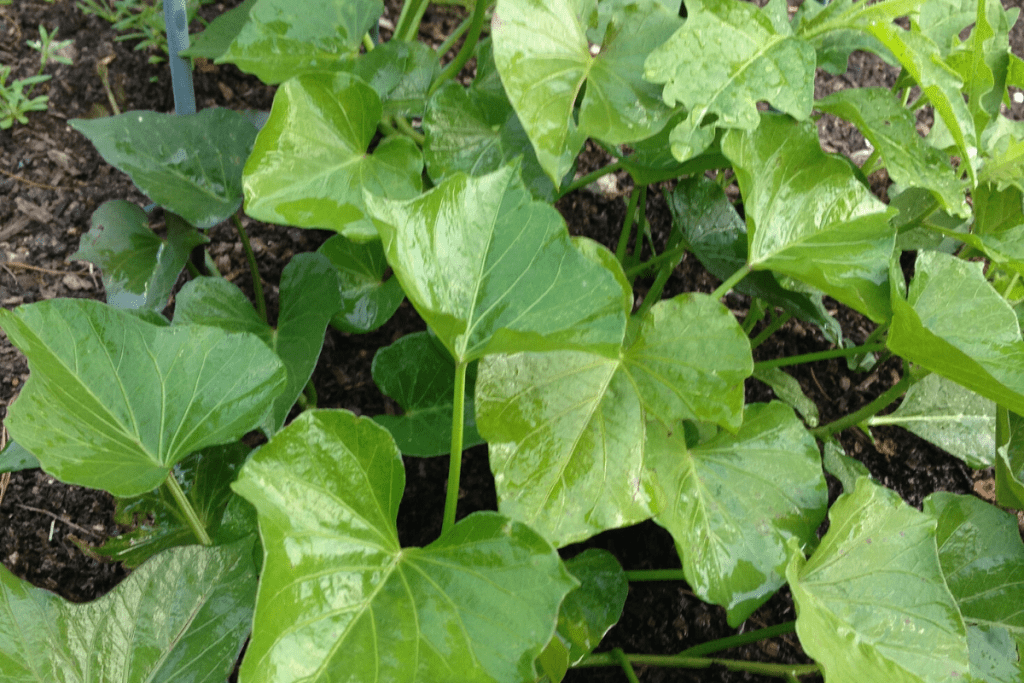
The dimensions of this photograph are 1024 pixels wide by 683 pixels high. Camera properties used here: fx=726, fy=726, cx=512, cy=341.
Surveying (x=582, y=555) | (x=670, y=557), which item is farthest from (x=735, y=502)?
(x=670, y=557)

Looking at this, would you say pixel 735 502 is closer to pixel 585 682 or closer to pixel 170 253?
pixel 585 682

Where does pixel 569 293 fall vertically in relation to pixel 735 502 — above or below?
above

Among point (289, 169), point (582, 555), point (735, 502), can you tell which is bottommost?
point (582, 555)

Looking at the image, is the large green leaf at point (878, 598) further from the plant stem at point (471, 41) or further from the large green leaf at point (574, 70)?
the plant stem at point (471, 41)

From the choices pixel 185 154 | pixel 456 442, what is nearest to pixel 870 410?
pixel 456 442

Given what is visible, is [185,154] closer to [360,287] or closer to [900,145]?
[360,287]

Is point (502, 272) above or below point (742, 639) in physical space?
above

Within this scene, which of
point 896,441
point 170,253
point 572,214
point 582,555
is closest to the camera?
point 582,555
